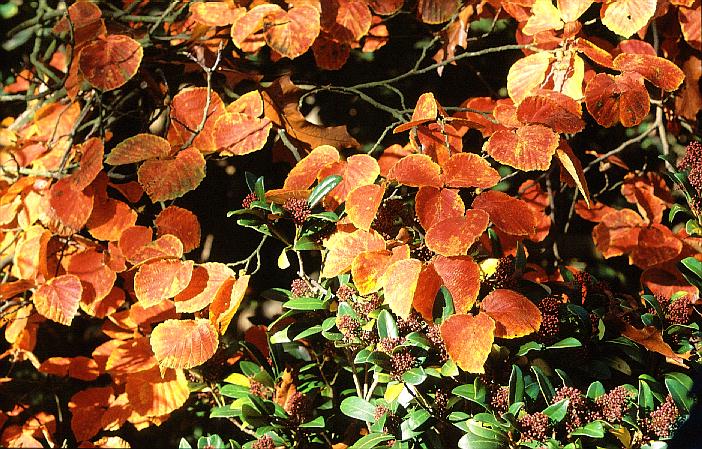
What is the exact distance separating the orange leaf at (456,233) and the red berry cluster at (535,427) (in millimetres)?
268

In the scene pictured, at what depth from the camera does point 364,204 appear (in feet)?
3.94

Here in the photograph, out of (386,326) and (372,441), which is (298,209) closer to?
(386,326)

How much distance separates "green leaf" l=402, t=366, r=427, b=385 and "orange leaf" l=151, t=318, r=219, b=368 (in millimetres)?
405

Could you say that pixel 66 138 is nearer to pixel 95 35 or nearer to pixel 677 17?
pixel 95 35

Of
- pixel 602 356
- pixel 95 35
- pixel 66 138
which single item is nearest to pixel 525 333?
pixel 602 356

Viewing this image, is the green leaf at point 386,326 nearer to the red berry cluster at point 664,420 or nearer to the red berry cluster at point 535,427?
the red berry cluster at point 535,427

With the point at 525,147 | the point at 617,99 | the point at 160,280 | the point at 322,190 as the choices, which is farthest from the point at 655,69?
the point at 160,280

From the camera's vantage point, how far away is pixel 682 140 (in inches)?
73.6

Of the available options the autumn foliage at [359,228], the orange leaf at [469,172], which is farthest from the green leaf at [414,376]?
the orange leaf at [469,172]

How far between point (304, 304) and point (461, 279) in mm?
318

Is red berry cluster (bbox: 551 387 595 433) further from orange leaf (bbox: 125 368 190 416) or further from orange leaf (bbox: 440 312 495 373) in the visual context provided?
orange leaf (bbox: 125 368 190 416)

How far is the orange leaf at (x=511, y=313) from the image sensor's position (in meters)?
1.10

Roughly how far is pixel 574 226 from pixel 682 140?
36 cm

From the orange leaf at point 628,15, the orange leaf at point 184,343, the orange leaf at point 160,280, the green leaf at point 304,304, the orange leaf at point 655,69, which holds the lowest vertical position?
the orange leaf at point 184,343
